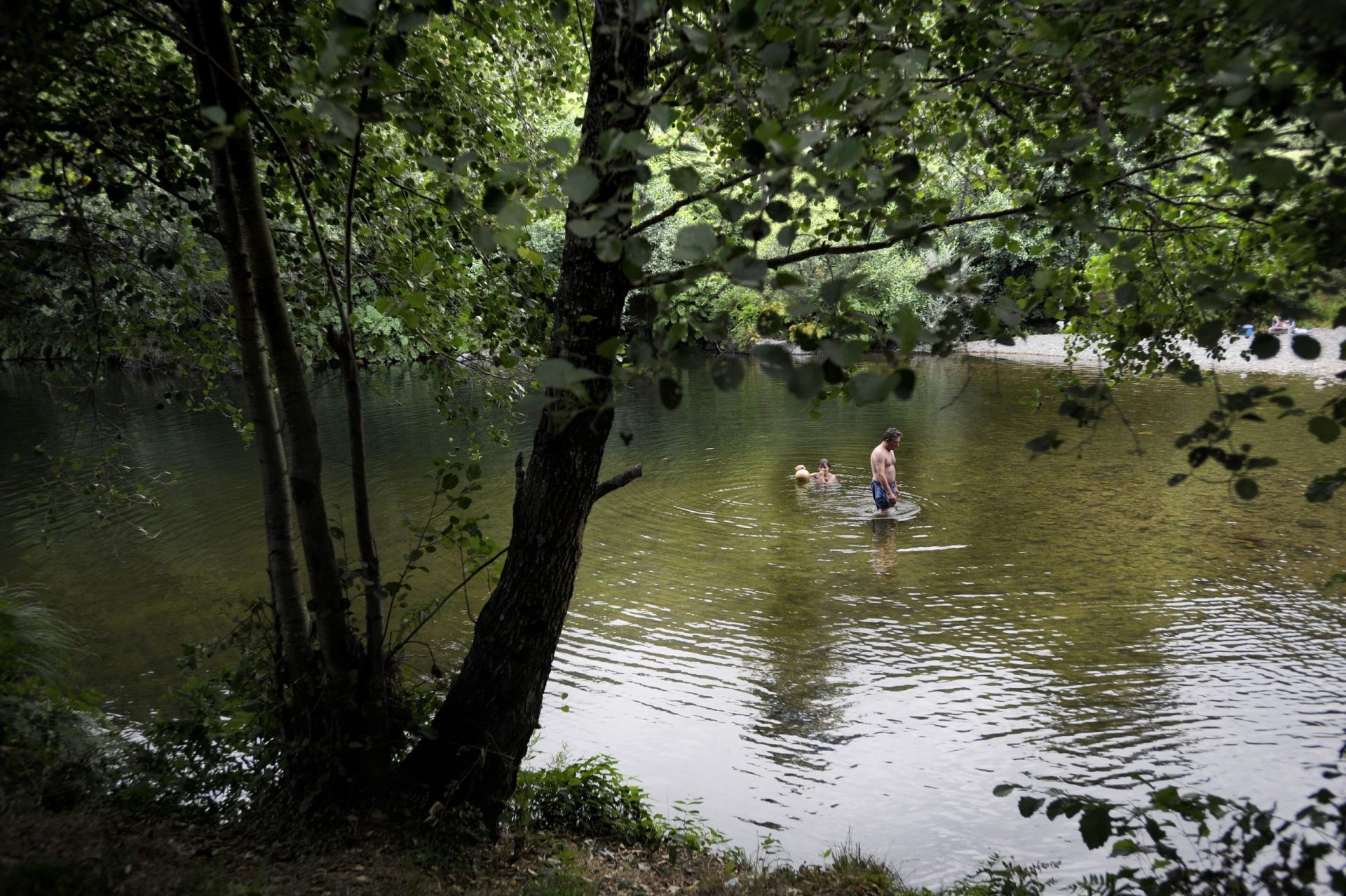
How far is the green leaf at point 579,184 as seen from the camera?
4.55 ft

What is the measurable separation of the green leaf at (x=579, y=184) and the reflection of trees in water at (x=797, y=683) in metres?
6.31

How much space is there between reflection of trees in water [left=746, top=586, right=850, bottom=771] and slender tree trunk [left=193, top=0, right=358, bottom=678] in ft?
14.0

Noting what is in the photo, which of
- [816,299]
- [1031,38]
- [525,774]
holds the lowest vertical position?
[525,774]

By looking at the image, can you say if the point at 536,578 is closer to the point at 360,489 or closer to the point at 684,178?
the point at 360,489

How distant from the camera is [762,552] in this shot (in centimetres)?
1213

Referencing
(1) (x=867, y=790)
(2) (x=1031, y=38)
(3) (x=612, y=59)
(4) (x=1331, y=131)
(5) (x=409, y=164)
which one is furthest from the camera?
(1) (x=867, y=790)

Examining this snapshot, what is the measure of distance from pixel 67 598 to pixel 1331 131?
509 inches

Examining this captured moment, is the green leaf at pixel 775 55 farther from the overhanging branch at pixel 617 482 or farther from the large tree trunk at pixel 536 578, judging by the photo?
the overhanging branch at pixel 617 482

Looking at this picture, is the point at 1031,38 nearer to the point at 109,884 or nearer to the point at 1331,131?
the point at 1331,131

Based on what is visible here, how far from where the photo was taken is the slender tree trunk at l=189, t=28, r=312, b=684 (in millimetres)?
3531

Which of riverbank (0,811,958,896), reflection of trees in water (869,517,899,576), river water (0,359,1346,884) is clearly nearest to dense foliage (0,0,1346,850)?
riverbank (0,811,958,896)

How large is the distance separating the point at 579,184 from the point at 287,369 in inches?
112

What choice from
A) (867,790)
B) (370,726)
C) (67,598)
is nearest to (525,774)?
(370,726)

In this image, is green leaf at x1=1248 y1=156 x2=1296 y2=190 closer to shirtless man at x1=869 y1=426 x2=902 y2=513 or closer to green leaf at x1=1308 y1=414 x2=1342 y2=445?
green leaf at x1=1308 y1=414 x2=1342 y2=445
